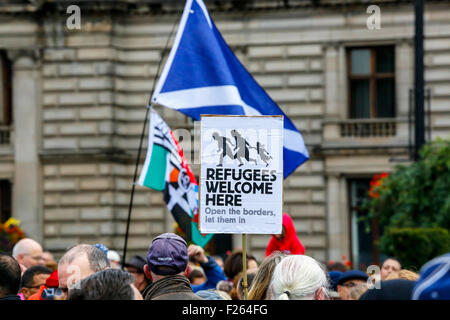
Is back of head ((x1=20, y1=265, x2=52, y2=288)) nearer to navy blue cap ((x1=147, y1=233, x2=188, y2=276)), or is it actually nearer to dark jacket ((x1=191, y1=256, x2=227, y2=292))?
Answer: dark jacket ((x1=191, y1=256, x2=227, y2=292))

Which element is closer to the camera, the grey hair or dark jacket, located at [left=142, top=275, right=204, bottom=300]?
dark jacket, located at [left=142, top=275, right=204, bottom=300]

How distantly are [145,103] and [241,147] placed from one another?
19.8 metres

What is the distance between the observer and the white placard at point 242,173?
625 cm

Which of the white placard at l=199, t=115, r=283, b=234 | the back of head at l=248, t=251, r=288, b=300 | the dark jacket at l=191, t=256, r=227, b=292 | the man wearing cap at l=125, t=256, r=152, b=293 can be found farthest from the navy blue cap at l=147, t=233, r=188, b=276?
the man wearing cap at l=125, t=256, r=152, b=293

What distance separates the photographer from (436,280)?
3328 millimetres

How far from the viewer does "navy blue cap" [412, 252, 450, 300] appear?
331 centimetres

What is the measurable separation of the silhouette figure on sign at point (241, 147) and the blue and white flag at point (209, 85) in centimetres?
366

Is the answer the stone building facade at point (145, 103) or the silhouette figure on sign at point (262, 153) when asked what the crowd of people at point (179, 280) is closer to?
the silhouette figure on sign at point (262, 153)

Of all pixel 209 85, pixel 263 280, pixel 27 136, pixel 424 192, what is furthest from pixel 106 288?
pixel 27 136

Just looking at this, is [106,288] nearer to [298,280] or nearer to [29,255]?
[298,280]

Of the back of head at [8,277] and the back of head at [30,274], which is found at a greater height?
the back of head at [8,277]

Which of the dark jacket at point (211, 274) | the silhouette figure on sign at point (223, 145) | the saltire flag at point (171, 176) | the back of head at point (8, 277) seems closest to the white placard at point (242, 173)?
the silhouette figure on sign at point (223, 145)
